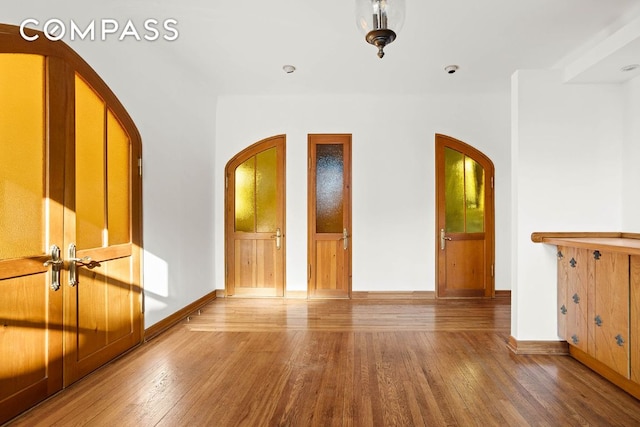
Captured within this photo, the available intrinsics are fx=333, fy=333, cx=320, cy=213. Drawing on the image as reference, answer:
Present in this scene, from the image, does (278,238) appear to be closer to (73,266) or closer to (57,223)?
(73,266)

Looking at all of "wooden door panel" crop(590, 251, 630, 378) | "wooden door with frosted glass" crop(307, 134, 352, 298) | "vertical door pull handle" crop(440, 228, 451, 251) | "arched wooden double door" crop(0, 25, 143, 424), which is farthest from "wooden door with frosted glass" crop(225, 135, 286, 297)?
"wooden door panel" crop(590, 251, 630, 378)

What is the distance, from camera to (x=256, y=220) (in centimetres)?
498

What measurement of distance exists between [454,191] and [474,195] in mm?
307

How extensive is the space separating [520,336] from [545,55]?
2.92 m

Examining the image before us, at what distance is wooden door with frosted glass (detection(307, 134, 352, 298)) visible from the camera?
4906mm

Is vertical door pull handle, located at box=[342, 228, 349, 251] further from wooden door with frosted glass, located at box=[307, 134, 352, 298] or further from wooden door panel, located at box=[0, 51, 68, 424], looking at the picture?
wooden door panel, located at box=[0, 51, 68, 424]

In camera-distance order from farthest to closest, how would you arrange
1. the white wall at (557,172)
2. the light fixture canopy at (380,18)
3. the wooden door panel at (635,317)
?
1. the white wall at (557,172)
2. the wooden door panel at (635,317)
3. the light fixture canopy at (380,18)

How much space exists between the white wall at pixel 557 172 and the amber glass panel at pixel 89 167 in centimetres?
356

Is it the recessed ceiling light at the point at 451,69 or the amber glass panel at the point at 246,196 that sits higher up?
the recessed ceiling light at the point at 451,69

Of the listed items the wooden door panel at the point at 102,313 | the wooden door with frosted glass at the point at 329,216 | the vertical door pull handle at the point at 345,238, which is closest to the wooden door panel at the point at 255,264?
the wooden door with frosted glass at the point at 329,216

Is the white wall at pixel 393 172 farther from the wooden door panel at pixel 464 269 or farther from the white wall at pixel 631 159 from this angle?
the white wall at pixel 631 159

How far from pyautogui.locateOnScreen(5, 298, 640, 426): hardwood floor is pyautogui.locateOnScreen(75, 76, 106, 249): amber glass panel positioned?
3.62ft

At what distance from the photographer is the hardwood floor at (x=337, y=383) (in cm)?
201

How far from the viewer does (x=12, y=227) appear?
1977mm
